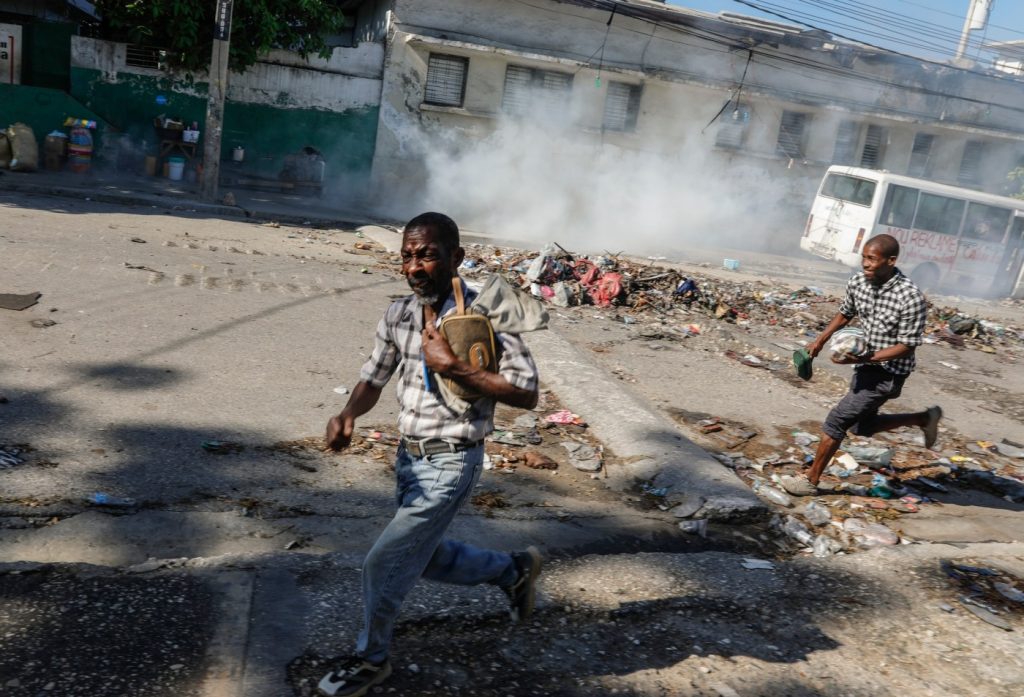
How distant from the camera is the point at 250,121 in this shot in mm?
17766

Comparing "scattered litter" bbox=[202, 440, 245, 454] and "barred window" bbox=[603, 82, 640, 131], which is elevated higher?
"barred window" bbox=[603, 82, 640, 131]

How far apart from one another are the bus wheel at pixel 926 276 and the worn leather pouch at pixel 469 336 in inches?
631

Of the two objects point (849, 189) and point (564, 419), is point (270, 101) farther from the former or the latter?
point (564, 419)

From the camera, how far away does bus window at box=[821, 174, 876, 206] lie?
16219mm

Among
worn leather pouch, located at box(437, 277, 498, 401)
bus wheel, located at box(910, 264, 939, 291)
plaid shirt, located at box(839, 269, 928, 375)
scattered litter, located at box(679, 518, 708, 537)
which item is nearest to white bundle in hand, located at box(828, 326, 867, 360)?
plaid shirt, located at box(839, 269, 928, 375)

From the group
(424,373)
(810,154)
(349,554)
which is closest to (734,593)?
(349,554)

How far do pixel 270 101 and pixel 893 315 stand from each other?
51.1 feet

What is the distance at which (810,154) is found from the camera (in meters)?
22.2

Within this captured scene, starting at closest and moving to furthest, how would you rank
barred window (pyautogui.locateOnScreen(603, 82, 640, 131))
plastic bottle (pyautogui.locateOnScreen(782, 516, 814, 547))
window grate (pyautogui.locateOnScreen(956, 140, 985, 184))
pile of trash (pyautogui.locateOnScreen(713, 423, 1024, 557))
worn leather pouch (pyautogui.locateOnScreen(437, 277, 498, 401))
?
worn leather pouch (pyautogui.locateOnScreen(437, 277, 498, 401))
plastic bottle (pyautogui.locateOnScreen(782, 516, 814, 547))
pile of trash (pyautogui.locateOnScreen(713, 423, 1024, 557))
barred window (pyautogui.locateOnScreen(603, 82, 640, 131))
window grate (pyautogui.locateOnScreen(956, 140, 985, 184))

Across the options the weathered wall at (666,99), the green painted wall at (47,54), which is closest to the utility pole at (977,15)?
the weathered wall at (666,99)

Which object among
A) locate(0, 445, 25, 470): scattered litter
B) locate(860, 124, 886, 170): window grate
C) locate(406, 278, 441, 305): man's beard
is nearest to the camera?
locate(406, 278, 441, 305): man's beard

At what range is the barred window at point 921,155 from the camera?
924 inches

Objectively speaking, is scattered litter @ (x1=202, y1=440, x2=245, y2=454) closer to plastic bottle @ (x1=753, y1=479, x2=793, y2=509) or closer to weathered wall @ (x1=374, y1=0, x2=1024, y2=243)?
plastic bottle @ (x1=753, y1=479, x2=793, y2=509)

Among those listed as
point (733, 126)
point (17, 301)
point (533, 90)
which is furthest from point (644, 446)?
point (733, 126)
